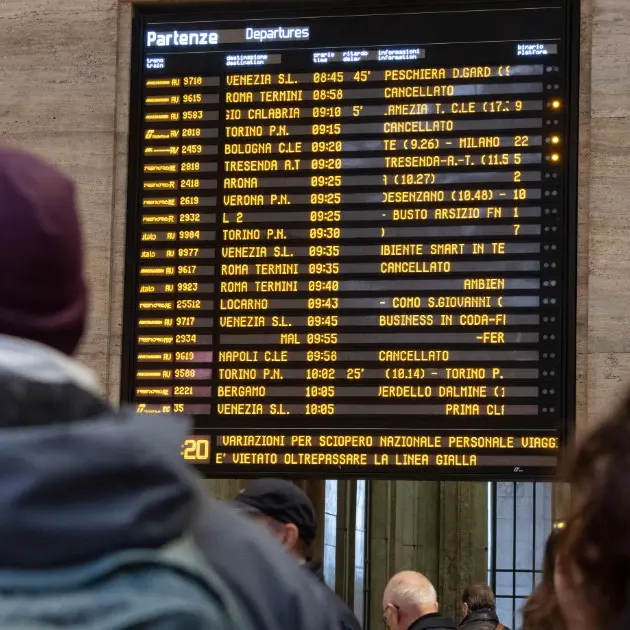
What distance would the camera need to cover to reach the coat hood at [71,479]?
0.96 m

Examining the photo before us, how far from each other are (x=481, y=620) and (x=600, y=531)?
5596 mm

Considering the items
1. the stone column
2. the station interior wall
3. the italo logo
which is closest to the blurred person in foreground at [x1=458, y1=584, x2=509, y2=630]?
the station interior wall

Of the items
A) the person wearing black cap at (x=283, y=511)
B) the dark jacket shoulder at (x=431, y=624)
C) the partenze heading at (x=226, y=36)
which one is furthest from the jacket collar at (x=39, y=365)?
the partenze heading at (x=226, y=36)

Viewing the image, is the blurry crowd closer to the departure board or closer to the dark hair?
the departure board

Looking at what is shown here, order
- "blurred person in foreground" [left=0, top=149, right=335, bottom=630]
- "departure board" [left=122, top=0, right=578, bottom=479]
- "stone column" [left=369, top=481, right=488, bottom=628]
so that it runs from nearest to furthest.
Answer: "blurred person in foreground" [left=0, top=149, right=335, bottom=630] < "departure board" [left=122, top=0, right=578, bottom=479] < "stone column" [left=369, top=481, right=488, bottom=628]

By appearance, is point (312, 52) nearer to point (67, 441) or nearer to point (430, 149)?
point (430, 149)

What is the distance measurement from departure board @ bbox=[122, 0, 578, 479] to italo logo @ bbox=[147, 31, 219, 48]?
0.01 m

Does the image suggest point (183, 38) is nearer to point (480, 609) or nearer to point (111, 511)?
point (480, 609)

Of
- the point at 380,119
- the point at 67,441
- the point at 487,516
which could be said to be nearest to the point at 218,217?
the point at 380,119

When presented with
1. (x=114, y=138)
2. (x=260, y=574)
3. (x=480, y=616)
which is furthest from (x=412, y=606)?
(x=260, y=574)

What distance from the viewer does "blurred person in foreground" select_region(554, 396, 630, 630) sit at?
0.97 meters

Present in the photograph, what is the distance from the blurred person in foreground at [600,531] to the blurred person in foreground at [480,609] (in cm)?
535

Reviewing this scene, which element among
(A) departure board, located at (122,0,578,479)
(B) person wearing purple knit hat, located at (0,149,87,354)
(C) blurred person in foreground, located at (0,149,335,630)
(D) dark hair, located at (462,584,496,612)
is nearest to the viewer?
(C) blurred person in foreground, located at (0,149,335,630)

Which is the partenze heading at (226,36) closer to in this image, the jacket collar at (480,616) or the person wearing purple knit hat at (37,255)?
the jacket collar at (480,616)
